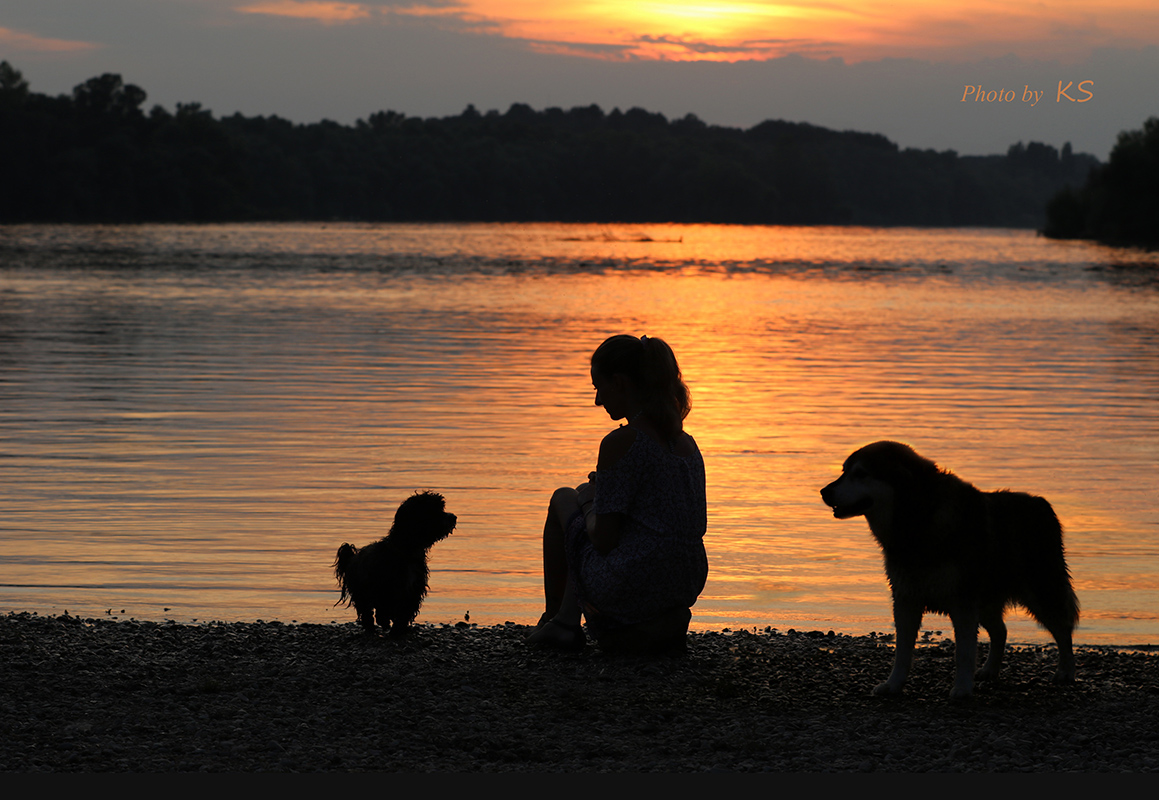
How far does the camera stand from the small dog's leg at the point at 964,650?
16.7 ft

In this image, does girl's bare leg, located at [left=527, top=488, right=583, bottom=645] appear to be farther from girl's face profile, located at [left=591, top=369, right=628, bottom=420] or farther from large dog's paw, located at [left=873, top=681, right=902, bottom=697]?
large dog's paw, located at [left=873, top=681, right=902, bottom=697]

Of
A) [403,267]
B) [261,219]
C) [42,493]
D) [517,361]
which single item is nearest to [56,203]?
[261,219]

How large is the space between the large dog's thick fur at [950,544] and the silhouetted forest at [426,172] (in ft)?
416

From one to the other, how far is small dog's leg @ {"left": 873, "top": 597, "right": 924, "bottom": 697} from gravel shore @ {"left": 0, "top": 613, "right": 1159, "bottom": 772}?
0.25ft

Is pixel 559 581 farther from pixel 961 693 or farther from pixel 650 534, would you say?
pixel 961 693

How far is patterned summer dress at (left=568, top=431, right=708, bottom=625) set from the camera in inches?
221

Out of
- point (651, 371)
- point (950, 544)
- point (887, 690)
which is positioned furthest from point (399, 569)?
point (950, 544)

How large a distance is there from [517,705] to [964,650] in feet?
6.01

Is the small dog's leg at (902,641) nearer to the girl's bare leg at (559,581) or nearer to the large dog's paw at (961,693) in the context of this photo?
the large dog's paw at (961,693)

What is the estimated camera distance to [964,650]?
5.12 metres

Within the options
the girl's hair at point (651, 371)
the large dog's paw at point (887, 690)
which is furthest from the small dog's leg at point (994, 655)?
the girl's hair at point (651, 371)

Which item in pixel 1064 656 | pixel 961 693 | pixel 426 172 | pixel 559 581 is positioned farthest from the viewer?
pixel 426 172

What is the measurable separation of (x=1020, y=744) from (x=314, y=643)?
3.20 meters

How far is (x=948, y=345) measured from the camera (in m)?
23.4
